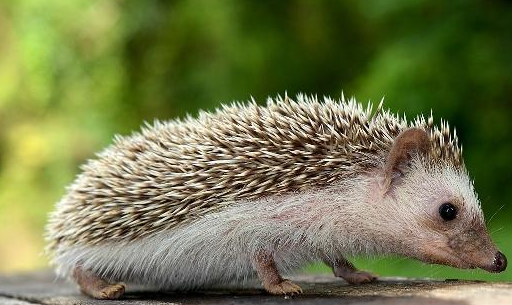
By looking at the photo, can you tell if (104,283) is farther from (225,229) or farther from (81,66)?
(81,66)

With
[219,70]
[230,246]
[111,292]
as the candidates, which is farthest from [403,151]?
[219,70]

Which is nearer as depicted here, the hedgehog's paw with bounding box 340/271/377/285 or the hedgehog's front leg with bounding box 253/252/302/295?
the hedgehog's front leg with bounding box 253/252/302/295

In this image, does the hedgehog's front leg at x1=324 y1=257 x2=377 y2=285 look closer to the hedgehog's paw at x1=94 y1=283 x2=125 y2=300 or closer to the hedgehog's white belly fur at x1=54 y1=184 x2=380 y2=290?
the hedgehog's white belly fur at x1=54 y1=184 x2=380 y2=290

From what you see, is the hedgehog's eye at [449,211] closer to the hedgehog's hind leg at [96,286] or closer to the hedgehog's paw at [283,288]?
the hedgehog's paw at [283,288]

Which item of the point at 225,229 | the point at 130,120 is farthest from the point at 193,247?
the point at 130,120

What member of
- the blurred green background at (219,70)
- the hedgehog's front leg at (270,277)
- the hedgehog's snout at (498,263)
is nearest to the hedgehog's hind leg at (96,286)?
the hedgehog's front leg at (270,277)

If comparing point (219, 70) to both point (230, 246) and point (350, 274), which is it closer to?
point (350, 274)

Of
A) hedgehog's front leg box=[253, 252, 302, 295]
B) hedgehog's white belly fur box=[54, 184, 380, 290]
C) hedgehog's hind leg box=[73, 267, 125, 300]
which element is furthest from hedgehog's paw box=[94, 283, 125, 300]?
hedgehog's front leg box=[253, 252, 302, 295]
